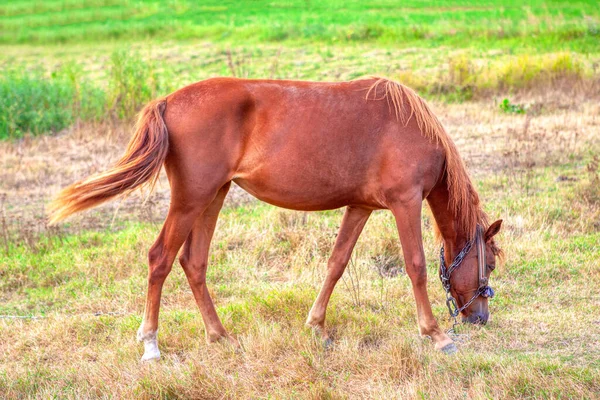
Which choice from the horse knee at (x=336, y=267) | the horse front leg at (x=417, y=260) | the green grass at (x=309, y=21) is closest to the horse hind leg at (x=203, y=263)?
the horse knee at (x=336, y=267)

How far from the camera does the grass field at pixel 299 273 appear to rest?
13.9 feet

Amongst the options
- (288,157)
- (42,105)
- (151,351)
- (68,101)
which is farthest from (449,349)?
(68,101)

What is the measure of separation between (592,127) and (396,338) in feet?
24.9

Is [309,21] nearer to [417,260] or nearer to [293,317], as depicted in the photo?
[293,317]

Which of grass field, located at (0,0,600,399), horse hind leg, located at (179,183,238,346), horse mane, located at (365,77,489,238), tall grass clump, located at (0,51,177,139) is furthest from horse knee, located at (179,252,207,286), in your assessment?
tall grass clump, located at (0,51,177,139)

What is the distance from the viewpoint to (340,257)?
16.6 feet

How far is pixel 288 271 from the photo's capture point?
A: 20.8 feet

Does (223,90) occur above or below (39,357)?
above

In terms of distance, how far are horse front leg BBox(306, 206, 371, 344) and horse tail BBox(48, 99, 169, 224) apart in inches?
56.0

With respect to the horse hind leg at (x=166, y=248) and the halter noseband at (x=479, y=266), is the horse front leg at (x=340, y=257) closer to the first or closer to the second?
the halter noseband at (x=479, y=266)

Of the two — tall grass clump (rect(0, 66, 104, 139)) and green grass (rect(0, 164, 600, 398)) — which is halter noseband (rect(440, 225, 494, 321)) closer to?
green grass (rect(0, 164, 600, 398))

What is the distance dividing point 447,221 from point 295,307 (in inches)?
52.1

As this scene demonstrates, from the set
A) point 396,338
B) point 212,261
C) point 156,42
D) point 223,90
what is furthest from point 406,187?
point 156,42

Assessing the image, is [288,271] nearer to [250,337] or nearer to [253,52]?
[250,337]
